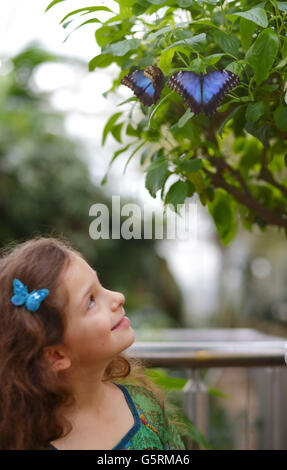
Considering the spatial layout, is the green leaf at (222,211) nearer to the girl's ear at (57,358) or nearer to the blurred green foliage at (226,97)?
the blurred green foliage at (226,97)

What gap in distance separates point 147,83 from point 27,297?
374 mm

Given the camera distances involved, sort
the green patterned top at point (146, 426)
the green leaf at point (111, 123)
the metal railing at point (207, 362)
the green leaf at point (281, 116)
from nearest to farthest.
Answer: the green leaf at point (281, 116)
the green patterned top at point (146, 426)
the green leaf at point (111, 123)
the metal railing at point (207, 362)

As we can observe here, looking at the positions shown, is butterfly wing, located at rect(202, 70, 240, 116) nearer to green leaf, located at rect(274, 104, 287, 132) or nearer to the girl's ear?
green leaf, located at rect(274, 104, 287, 132)

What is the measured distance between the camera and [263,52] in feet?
2.13

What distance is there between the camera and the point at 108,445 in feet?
2.62

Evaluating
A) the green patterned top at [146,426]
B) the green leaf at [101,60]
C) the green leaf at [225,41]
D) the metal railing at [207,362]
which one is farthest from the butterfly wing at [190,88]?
the metal railing at [207,362]

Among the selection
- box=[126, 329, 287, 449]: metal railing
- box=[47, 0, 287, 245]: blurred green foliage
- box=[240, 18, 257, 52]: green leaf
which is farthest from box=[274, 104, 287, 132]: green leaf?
box=[126, 329, 287, 449]: metal railing

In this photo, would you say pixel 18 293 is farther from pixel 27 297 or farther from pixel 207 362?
pixel 207 362

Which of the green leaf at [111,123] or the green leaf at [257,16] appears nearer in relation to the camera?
the green leaf at [257,16]

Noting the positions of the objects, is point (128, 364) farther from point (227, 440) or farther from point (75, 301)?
point (227, 440)

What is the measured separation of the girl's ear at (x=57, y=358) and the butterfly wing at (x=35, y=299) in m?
0.07

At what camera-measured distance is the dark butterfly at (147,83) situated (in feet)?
2.29

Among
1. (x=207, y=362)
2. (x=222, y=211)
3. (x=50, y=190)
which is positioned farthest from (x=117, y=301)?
(x=50, y=190)

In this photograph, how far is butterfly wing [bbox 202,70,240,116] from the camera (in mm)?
636
